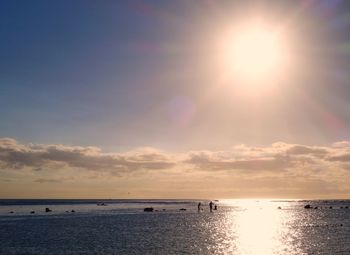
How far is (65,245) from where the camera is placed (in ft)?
176

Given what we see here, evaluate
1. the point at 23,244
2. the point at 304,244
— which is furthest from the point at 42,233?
the point at 304,244

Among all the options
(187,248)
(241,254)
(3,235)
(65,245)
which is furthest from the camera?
(3,235)

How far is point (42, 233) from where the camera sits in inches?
2657

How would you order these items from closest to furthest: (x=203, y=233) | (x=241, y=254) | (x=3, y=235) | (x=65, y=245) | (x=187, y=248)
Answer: (x=241, y=254), (x=187, y=248), (x=65, y=245), (x=3, y=235), (x=203, y=233)

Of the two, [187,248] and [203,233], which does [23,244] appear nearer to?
[187,248]

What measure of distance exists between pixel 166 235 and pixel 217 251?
17.4m

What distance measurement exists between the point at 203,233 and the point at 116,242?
1687 centimetres

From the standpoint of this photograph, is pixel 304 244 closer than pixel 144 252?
No

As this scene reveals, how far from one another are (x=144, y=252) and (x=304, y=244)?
2070cm

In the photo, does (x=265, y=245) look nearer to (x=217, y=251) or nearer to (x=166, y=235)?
(x=217, y=251)

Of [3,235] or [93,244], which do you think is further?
[3,235]

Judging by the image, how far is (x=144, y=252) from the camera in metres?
47.2

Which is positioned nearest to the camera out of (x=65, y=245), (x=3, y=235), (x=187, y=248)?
(x=187, y=248)

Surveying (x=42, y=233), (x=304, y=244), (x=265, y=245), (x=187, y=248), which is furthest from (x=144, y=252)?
(x=42, y=233)
